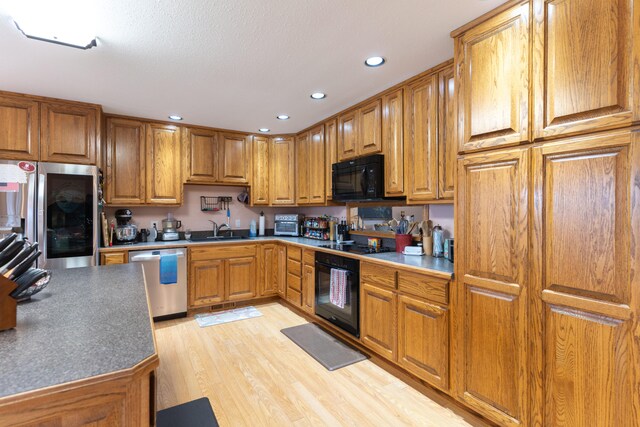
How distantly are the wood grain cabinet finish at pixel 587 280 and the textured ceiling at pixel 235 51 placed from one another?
102cm

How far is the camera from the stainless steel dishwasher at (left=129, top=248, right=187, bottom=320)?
11.1 feet

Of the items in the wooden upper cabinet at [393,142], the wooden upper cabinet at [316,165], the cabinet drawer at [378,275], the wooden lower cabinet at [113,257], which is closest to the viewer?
the cabinet drawer at [378,275]

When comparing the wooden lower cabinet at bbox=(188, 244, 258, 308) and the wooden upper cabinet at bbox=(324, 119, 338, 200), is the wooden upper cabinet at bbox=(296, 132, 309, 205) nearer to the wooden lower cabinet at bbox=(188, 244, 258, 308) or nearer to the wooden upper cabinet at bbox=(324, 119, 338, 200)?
the wooden upper cabinet at bbox=(324, 119, 338, 200)

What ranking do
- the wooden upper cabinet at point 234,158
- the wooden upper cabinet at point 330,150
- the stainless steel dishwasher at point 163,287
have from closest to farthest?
the stainless steel dishwasher at point 163,287
the wooden upper cabinet at point 330,150
the wooden upper cabinet at point 234,158

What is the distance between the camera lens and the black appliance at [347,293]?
2.77 m

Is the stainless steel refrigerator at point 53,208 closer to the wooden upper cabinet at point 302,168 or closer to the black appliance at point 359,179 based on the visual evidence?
the wooden upper cabinet at point 302,168

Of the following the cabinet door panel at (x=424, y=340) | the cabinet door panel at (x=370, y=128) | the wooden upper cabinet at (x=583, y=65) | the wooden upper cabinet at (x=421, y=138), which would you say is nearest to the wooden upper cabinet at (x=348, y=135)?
the cabinet door panel at (x=370, y=128)

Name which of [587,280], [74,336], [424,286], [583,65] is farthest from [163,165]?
[587,280]

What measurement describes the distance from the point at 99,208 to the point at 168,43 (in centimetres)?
210

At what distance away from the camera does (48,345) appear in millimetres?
898

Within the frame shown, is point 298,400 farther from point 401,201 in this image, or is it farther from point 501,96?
point 501,96

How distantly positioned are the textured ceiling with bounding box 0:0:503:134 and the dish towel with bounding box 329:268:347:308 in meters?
1.75

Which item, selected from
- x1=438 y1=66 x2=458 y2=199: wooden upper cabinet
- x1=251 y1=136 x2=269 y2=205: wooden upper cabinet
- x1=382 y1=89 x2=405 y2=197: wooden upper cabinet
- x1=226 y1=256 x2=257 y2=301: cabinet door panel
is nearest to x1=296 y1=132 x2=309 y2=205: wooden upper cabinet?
x1=251 y1=136 x2=269 y2=205: wooden upper cabinet

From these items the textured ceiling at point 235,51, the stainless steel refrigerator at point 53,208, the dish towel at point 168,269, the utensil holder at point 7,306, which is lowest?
the dish towel at point 168,269
